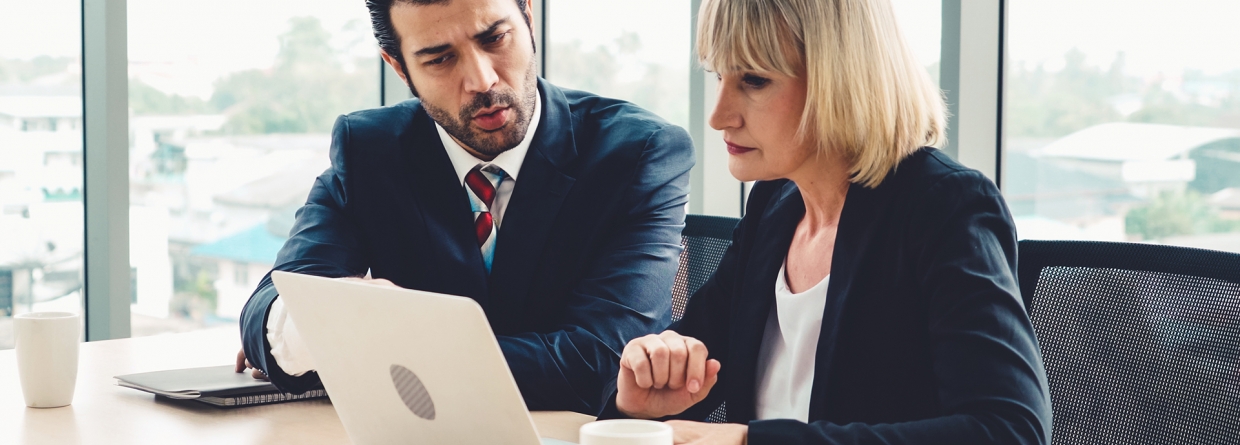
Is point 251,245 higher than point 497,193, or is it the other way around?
point 497,193

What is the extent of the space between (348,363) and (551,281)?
28.2 inches

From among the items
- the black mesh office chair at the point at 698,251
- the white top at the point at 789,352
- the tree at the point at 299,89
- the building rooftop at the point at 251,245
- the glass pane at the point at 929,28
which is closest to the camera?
the white top at the point at 789,352

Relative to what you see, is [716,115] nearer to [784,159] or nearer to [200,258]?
[784,159]

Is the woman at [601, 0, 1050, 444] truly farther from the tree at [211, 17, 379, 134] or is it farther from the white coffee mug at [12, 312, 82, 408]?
the tree at [211, 17, 379, 134]

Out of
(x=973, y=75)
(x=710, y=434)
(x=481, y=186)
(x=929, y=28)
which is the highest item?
(x=929, y=28)

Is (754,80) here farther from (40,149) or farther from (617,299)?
(40,149)

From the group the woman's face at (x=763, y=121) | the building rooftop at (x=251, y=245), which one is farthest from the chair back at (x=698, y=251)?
the building rooftop at (x=251, y=245)

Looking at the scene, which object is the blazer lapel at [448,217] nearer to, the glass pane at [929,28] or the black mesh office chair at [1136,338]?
the black mesh office chair at [1136,338]

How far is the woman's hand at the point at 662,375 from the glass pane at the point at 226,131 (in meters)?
2.05

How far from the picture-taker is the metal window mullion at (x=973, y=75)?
226cm

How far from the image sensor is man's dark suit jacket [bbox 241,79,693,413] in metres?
1.72

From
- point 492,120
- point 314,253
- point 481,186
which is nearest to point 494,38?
point 492,120

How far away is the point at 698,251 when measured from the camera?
1779 mm

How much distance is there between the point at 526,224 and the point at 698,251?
0.29m
